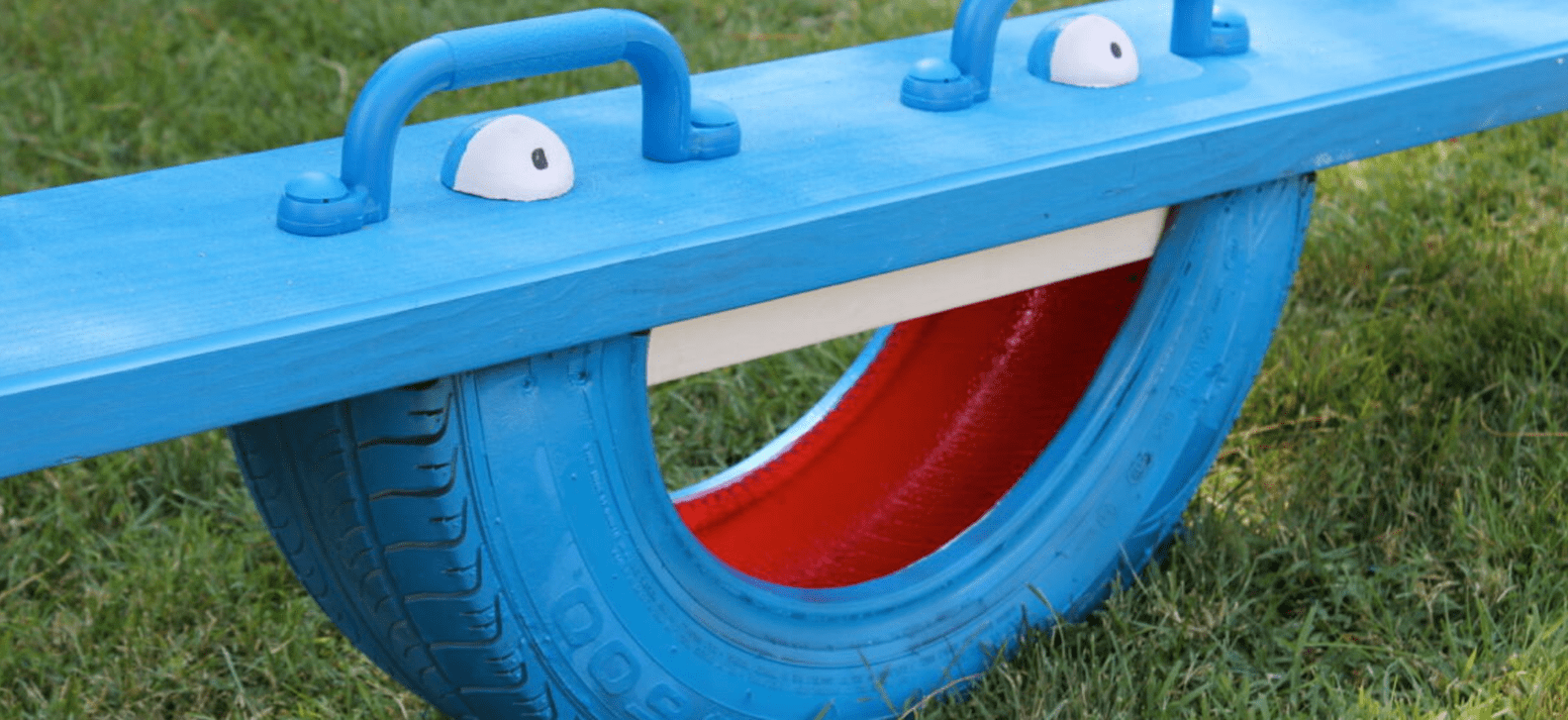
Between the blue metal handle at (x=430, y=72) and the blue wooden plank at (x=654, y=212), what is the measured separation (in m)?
0.02

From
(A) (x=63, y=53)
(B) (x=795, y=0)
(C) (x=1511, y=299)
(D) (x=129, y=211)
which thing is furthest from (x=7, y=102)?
(C) (x=1511, y=299)

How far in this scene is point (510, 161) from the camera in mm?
1366

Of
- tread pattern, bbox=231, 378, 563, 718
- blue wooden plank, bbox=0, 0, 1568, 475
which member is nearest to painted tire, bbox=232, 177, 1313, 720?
tread pattern, bbox=231, 378, 563, 718

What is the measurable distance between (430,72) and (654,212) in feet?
0.67

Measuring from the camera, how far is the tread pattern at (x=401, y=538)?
1.33 metres

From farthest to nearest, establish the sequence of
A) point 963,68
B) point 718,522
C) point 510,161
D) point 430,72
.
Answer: point 718,522 → point 963,68 → point 510,161 → point 430,72

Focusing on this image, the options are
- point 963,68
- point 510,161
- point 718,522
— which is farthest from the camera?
point 718,522

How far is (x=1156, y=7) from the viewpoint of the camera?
1942 mm

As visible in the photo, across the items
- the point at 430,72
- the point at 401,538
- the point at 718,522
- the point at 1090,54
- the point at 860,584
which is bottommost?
the point at 718,522

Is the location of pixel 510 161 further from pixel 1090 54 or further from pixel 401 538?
pixel 1090 54

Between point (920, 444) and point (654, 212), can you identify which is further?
point (920, 444)

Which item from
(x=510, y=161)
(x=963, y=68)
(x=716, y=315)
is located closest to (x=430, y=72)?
(x=510, y=161)

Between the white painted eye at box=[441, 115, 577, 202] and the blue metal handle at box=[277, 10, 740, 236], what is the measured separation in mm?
62

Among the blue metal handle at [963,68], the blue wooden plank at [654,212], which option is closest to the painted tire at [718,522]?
the blue wooden plank at [654,212]
